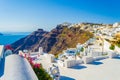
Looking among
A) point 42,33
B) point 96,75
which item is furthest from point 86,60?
point 42,33

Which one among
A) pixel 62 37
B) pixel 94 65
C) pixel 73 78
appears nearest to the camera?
pixel 73 78

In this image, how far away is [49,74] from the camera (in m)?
10.1

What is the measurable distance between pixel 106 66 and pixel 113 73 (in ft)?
5.88

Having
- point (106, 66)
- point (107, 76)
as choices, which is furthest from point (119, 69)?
point (107, 76)

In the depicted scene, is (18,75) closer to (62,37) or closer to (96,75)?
(96,75)

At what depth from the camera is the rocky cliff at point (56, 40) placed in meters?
82.1

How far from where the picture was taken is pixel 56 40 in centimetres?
9375

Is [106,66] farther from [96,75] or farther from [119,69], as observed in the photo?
[96,75]

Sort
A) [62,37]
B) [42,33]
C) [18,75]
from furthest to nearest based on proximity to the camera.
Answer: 1. [42,33]
2. [62,37]
3. [18,75]

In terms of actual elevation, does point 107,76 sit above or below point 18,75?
below

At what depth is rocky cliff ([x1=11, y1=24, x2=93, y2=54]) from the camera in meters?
82.1

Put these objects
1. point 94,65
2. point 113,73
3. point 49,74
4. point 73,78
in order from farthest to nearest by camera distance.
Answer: point 94,65, point 113,73, point 73,78, point 49,74

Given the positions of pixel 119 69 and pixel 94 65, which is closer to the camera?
pixel 119 69

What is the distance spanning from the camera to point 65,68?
1312 centimetres
